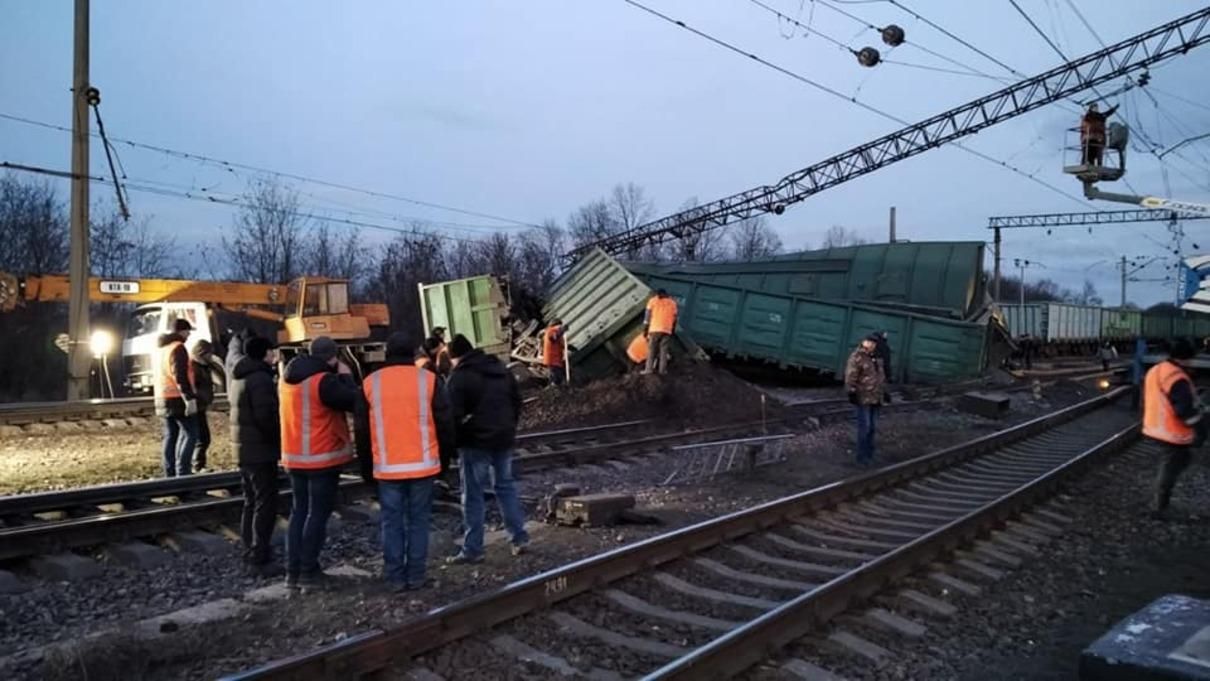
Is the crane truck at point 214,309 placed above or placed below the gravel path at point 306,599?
above

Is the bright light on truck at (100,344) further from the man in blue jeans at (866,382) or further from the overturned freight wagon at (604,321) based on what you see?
the man in blue jeans at (866,382)

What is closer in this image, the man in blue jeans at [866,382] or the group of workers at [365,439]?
the group of workers at [365,439]

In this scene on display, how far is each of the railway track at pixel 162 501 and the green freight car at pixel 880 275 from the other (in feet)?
32.8

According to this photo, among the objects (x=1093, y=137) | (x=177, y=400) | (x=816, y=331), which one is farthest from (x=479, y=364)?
(x=816, y=331)

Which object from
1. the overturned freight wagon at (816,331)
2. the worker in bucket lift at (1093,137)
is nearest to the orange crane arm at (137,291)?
the overturned freight wagon at (816,331)

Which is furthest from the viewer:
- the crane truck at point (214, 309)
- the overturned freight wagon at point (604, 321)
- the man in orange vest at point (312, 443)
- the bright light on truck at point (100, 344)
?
the bright light on truck at point (100, 344)

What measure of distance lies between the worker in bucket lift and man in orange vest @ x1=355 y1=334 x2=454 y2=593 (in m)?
15.3

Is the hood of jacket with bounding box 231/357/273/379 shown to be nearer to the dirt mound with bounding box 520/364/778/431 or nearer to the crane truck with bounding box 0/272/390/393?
the dirt mound with bounding box 520/364/778/431

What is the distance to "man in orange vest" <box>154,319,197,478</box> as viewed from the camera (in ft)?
33.3

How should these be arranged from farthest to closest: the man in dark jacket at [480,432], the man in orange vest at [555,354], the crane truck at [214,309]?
the man in orange vest at [555,354] → the crane truck at [214,309] → the man in dark jacket at [480,432]

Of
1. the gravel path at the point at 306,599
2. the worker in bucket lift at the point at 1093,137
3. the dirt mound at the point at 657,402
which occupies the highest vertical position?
→ the worker in bucket lift at the point at 1093,137

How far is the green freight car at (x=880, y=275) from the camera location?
76.2ft

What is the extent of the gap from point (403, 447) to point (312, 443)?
0.69 meters

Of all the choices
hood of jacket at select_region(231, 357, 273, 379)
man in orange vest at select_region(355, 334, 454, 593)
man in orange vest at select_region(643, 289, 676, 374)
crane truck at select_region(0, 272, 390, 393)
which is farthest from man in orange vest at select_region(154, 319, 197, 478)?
man in orange vest at select_region(643, 289, 676, 374)
